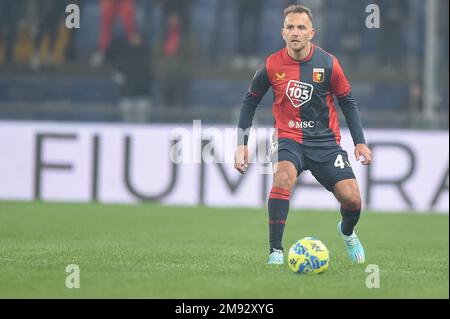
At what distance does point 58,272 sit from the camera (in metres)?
8.16

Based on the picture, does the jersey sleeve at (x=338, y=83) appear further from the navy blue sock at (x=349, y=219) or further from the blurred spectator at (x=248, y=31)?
the blurred spectator at (x=248, y=31)

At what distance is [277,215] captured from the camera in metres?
8.90

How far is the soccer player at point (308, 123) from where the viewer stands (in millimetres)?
8977

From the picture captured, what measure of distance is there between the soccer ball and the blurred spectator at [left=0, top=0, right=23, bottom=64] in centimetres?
1320

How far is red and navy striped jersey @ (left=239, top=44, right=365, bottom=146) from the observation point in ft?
29.8

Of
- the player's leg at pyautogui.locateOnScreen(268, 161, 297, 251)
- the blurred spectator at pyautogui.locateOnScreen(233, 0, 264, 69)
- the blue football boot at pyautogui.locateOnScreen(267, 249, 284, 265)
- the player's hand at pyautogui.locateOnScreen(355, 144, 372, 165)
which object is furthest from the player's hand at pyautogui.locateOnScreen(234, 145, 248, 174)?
the blurred spectator at pyautogui.locateOnScreen(233, 0, 264, 69)

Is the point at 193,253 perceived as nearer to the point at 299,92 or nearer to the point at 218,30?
the point at 299,92

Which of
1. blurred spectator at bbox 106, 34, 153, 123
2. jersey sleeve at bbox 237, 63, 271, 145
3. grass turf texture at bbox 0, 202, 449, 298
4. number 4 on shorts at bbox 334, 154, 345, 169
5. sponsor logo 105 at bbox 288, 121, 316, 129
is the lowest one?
grass turf texture at bbox 0, 202, 449, 298

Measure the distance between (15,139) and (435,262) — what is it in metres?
9.91

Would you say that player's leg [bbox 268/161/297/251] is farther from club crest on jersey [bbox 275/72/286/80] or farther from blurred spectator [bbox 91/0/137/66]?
blurred spectator [bbox 91/0/137/66]

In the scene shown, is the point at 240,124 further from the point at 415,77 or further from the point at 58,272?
the point at 415,77

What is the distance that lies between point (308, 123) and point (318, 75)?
0.41 m

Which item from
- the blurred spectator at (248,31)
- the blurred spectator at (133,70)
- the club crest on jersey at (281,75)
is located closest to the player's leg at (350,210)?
the club crest on jersey at (281,75)

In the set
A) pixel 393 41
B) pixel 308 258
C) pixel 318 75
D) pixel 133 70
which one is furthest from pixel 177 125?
pixel 308 258
